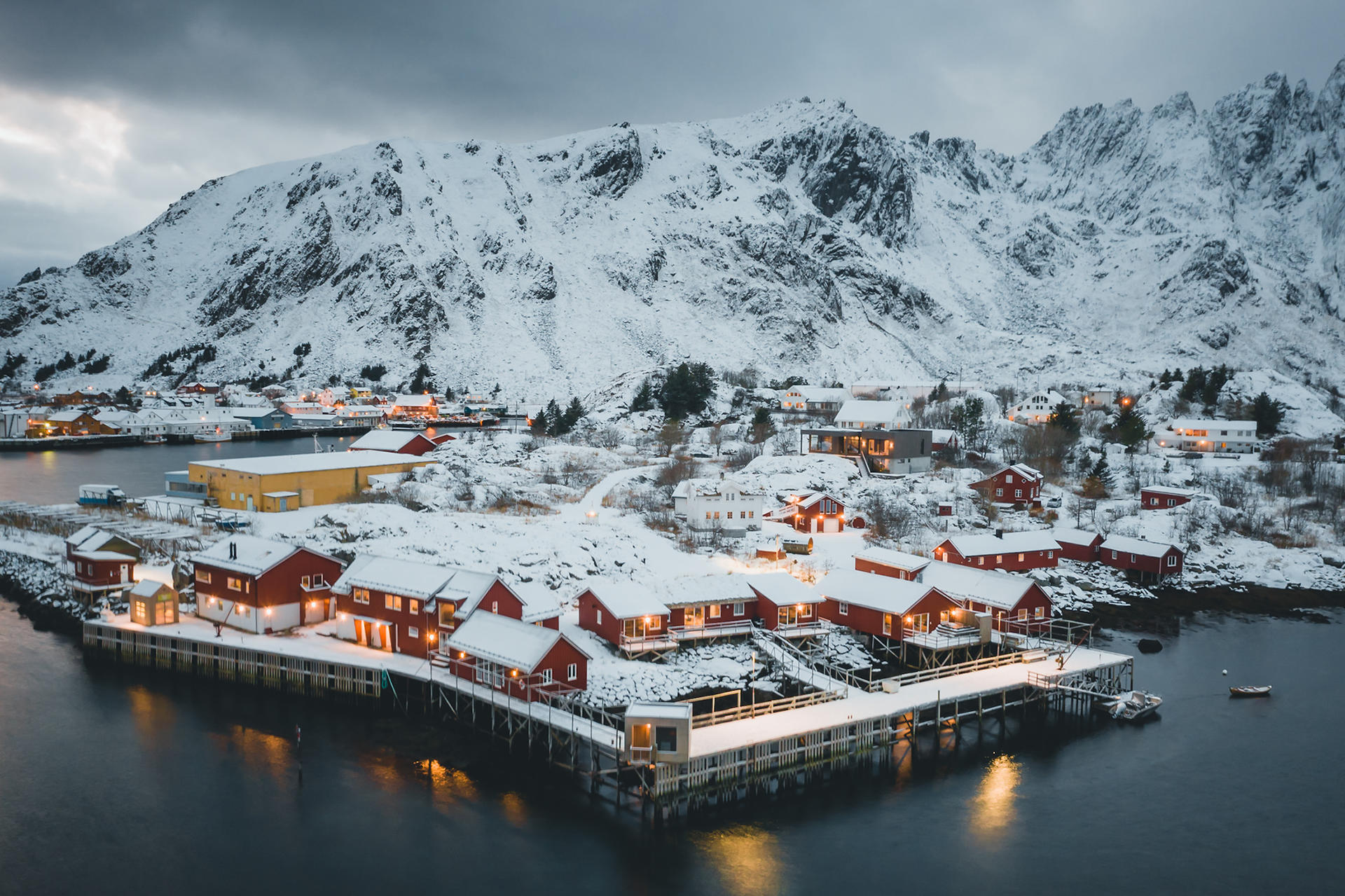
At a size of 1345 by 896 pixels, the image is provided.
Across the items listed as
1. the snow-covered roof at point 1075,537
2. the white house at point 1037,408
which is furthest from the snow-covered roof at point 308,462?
the white house at point 1037,408

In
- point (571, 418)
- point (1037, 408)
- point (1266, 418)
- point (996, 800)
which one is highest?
point (1037, 408)

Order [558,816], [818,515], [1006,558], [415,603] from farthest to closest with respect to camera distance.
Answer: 1. [818,515]
2. [1006,558]
3. [415,603]
4. [558,816]

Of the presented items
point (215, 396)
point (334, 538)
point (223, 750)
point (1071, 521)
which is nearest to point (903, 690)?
point (223, 750)

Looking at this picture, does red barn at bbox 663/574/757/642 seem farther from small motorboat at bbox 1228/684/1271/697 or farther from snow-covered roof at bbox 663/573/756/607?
small motorboat at bbox 1228/684/1271/697

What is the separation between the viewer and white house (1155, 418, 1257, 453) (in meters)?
89.9

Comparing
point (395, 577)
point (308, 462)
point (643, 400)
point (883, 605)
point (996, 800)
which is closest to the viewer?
point (996, 800)

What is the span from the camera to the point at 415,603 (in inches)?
1405

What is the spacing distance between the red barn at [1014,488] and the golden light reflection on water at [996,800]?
39716mm

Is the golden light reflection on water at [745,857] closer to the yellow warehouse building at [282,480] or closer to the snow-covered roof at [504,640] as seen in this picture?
the snow-covered roof at [504,640]

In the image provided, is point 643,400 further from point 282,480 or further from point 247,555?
point 247,555

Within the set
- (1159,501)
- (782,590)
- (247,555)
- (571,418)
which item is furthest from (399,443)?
(1159,501)

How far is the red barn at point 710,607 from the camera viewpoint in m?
39.4

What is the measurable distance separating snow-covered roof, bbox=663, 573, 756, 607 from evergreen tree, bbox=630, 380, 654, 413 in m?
62.8

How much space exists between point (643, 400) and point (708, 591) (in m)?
65.4
